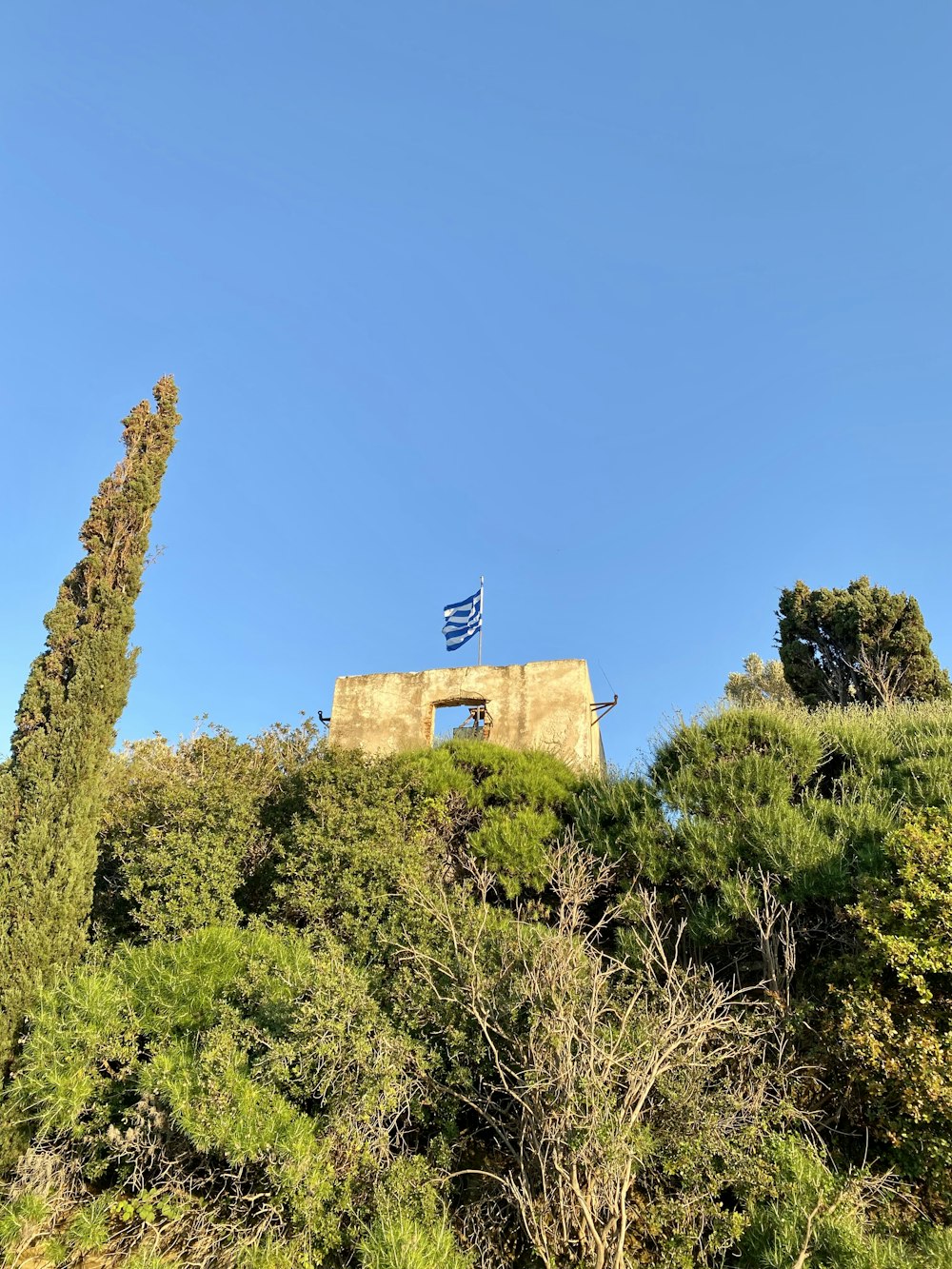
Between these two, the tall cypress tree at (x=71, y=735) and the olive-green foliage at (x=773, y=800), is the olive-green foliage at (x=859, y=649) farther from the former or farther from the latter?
the tall cypress tree at (x=71, y=735)

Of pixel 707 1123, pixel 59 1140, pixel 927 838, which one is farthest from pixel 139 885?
pixel 927 838

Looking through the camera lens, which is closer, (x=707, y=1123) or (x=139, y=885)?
(x=707, y=1123)

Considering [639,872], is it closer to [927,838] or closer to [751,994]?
[751,994]

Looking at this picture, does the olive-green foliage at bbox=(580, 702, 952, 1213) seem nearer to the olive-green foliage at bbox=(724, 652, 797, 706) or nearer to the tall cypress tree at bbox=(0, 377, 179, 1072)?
the tall cypress tree at bbox=(0, 377, 179, 1072)

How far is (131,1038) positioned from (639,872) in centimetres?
573

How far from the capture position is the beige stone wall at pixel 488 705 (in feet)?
45.1

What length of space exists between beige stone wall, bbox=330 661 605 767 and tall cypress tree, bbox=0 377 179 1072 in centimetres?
546

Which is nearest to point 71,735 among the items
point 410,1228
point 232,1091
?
point 232,1091

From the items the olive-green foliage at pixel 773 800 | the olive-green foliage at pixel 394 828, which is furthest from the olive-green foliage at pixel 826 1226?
the olive-green foliage at pixel 394 828

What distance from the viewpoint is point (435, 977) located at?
250 inches

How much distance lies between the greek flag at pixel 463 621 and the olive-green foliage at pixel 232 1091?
988cm

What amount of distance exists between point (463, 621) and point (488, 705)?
8.18 feet

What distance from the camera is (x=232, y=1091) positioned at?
16.6 feet

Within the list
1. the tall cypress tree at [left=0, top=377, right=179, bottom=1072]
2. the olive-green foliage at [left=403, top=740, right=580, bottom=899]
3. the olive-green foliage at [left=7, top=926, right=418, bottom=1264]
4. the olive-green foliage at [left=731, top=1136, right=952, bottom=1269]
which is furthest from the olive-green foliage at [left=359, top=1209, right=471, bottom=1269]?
the olive-green foliage at [left=403, top=740, right=580, bottom=899]
